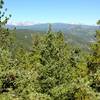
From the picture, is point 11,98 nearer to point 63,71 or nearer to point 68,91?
point 68,91

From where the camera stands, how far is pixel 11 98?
938 inches

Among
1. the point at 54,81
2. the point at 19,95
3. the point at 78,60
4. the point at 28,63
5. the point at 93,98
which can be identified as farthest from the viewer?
the point at 28,63

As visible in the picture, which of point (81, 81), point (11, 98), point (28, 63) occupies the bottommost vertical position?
point (28, 63)

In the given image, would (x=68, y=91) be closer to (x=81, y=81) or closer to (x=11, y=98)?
(x=81, y=81)

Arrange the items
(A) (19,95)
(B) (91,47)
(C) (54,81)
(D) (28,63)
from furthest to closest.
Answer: (D) (28,63) → (B) (91,47) → (C) (54,81) → (A) (19,95)

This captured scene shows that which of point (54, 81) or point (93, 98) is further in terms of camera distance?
point (54, 81)

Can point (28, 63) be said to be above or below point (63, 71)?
below

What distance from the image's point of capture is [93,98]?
21.8m

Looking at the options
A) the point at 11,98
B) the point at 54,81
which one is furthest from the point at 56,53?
the point at 11,98

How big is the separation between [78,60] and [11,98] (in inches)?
1415

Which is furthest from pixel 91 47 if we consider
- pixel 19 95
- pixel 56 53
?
pixel 19 95

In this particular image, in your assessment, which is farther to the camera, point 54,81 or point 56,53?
point 56,53

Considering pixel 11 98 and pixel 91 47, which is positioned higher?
pixel 91 47

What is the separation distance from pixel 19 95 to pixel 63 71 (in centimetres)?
884
